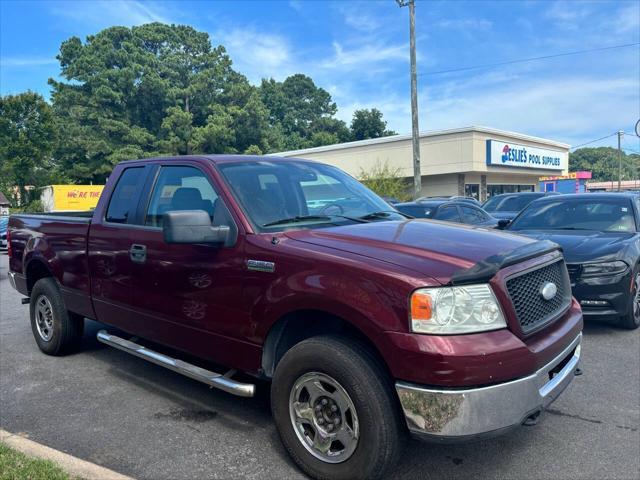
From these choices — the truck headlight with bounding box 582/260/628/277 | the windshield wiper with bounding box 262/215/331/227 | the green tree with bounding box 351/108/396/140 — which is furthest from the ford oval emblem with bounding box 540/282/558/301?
the green tree with bounding box 351/108/396/140

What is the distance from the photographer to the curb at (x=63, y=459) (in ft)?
9.75

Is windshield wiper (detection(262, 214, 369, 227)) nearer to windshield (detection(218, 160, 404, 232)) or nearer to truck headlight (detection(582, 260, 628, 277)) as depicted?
windshield (detection(218, 160, 404, 232))

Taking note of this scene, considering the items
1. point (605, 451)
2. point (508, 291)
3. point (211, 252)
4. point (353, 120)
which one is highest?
point (353, 120)

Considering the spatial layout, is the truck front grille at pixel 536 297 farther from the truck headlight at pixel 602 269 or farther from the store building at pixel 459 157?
the store building at pixel 459 157

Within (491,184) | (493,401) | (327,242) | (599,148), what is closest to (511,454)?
(493,401)

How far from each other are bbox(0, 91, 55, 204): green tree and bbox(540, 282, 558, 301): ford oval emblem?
4646 cm

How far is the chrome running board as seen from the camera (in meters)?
3.35

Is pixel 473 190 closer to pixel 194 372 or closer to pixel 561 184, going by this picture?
pixel 561 184

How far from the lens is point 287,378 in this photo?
3082 millimetres

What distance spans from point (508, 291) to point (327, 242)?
1.04 metres

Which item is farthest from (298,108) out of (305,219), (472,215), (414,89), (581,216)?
(305,219)

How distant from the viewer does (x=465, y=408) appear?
2557 millimetres

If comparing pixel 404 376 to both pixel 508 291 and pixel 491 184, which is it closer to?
pixel 508 291

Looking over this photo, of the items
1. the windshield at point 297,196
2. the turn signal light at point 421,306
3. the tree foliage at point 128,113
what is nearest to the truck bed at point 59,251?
the windshield at point 297,196
